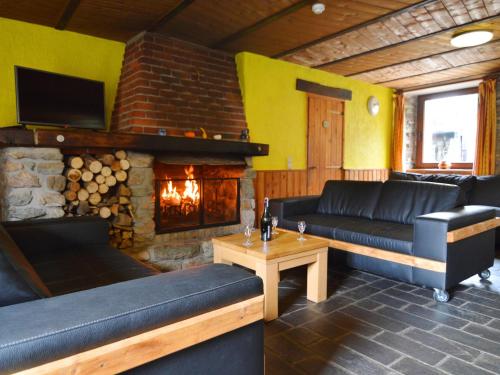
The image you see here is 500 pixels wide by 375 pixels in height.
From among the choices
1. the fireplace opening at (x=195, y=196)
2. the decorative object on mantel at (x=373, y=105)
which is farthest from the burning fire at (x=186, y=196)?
the decorative object on mantel at (x=373, y=105)

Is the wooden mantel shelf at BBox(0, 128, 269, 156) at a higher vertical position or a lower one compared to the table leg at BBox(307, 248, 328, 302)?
higher

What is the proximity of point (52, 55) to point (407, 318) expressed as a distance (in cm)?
389

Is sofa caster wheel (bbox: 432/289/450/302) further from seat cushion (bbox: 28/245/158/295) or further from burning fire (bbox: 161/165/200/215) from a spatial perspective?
burning fire (bbox: 161/165/200/215)

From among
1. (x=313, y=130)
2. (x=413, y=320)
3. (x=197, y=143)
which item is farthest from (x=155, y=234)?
(x=313, y=130)

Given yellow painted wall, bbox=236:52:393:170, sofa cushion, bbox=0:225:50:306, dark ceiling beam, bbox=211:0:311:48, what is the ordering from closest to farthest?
sofa cushion, bbox=0:225:50:306
dark ceiling beam, bbox=211:0:311:48
yellow painted wall, bbox=236:52:393:170

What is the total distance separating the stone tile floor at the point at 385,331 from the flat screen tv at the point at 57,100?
240cm

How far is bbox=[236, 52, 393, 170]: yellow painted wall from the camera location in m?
4.39

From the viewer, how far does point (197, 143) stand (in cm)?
345

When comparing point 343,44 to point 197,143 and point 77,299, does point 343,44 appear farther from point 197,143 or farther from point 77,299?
point 77,299

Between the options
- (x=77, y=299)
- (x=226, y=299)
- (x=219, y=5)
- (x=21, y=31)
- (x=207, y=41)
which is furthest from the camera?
(x=207, y=41)

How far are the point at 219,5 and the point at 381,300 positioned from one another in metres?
2.76

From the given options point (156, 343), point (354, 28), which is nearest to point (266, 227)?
point (156, 343)

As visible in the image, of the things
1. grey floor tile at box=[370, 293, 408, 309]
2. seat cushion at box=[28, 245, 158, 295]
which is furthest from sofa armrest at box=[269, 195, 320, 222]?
seat cushion at box=[28, 245, 158, 295]

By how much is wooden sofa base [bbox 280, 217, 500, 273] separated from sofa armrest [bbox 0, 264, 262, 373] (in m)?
1.80
